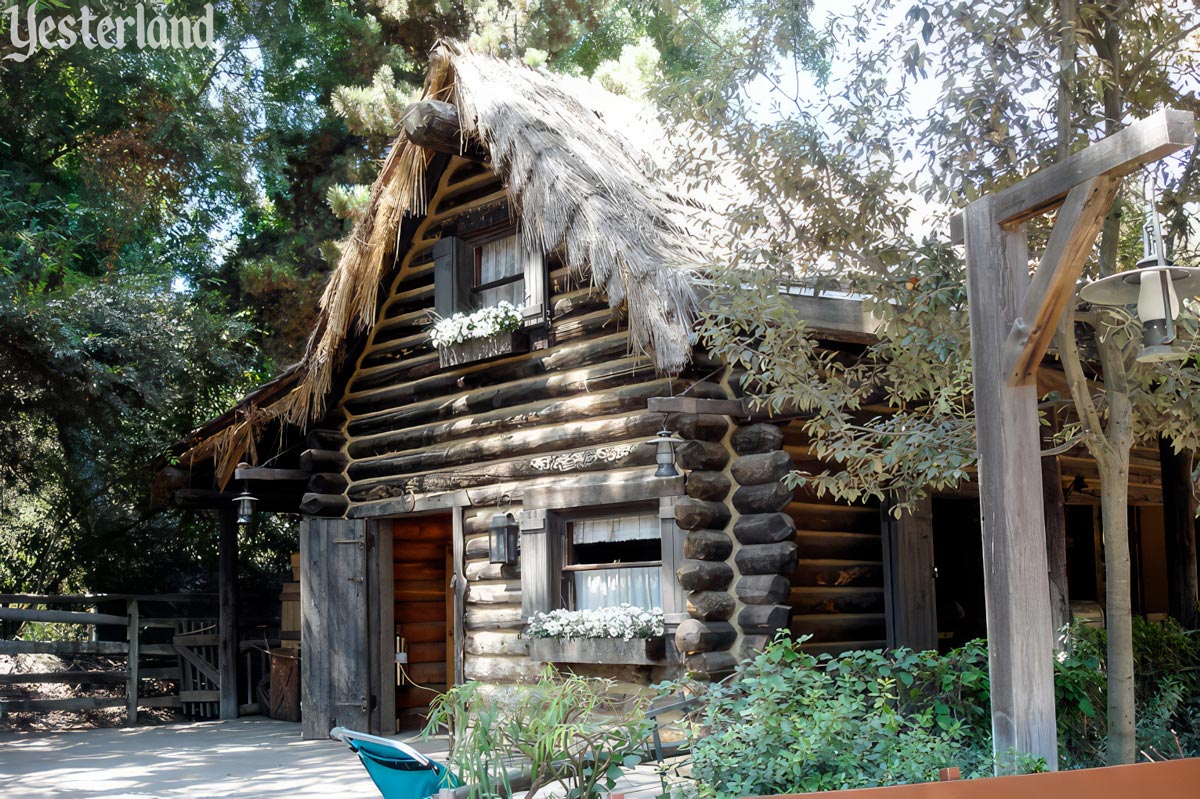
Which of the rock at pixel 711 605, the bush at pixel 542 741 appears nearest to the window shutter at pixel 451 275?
the rock at pixel 711 605

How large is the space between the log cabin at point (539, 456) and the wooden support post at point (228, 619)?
0.80 m

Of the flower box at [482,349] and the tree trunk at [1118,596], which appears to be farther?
the flower box at [482,349]

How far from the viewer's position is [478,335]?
32.2 ft

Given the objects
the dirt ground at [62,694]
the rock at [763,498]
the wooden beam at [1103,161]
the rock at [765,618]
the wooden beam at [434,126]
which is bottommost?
the dirt ground at [62,694]

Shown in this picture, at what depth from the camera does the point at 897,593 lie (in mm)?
8516

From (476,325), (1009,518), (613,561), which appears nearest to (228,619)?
(476,325)

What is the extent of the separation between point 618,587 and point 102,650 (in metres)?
7.10

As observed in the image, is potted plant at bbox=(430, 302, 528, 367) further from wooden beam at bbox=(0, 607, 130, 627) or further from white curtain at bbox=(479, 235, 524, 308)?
wooden beam at bbox=(0, 607, 130, 627)

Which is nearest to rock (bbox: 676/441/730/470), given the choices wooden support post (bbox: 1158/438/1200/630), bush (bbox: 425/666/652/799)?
bush (bbox: 425/666/652/799)

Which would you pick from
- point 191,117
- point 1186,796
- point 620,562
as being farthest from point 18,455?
point 1186,796

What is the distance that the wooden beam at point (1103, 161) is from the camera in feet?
13.7

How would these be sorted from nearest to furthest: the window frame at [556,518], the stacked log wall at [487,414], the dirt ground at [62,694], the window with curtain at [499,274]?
1. the window frame at [556,518]
2. the stacked log wall at [487,414]
3. the window with curtain at [499,274]
4. the dirt ground at [62,694]

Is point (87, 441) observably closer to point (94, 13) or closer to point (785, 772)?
point (94, 13)

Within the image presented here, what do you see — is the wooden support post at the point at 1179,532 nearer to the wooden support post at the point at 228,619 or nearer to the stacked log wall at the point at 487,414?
the stacked log wall at the point at 487,414
